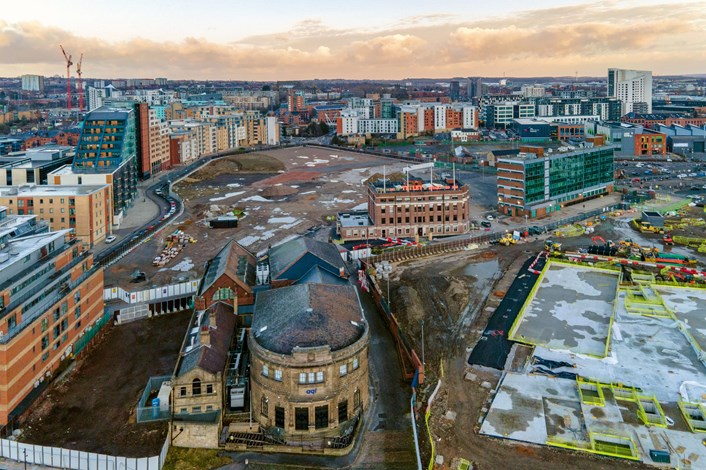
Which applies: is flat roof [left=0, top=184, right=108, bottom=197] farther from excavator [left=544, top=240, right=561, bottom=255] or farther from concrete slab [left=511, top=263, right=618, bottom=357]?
excavator [left=544, top=240, right=561, bottom=255]

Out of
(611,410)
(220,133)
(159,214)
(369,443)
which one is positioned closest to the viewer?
(369,443)

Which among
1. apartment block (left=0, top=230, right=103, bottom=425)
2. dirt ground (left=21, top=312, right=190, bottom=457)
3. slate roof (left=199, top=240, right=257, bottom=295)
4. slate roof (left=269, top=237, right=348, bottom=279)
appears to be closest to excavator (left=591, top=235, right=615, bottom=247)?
slate roof (left=269, top=237, right=348, bottom=279)

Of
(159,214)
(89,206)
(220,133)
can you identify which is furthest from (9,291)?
(220,133)

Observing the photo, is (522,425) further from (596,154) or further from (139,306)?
(596,154)

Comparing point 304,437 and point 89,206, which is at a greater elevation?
point 89,206

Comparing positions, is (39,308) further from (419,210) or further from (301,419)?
(419,210)
